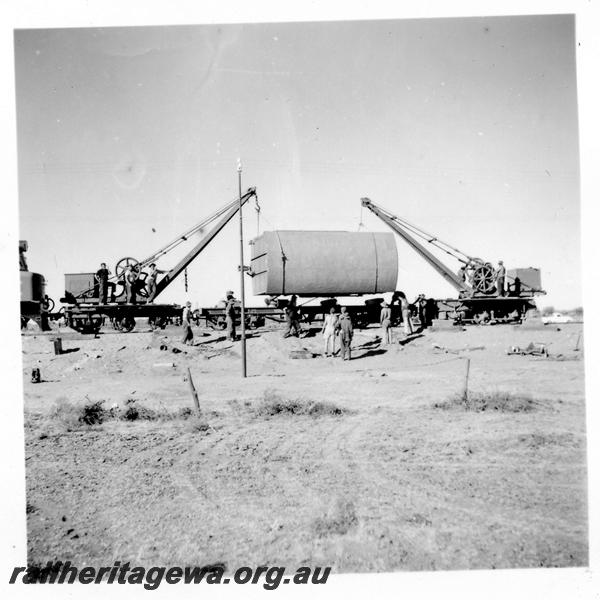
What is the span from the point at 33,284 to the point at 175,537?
17.3ft

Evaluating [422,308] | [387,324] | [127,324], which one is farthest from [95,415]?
[422,308]

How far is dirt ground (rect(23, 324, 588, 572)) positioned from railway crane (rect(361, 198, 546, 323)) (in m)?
7.55

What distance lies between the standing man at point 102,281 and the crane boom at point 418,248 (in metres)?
10.2

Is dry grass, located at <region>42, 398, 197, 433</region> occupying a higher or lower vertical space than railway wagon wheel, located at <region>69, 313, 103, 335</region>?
lower

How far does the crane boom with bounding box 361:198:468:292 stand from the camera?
57.9 ft

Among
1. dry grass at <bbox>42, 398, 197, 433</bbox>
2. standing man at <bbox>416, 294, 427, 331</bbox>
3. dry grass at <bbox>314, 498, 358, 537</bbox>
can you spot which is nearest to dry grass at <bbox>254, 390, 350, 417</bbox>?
dry grass at <bbox>42, 398, 197, 433</bbox>

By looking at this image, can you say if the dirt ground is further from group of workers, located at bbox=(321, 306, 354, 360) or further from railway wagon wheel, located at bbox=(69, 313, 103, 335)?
railway wagon wheel, located at bbox=(69, 313, 103, 335)

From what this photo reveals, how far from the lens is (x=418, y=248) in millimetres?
18141

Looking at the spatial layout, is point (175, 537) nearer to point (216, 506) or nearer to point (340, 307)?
point (216, 506)

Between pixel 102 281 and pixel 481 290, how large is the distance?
1336cm

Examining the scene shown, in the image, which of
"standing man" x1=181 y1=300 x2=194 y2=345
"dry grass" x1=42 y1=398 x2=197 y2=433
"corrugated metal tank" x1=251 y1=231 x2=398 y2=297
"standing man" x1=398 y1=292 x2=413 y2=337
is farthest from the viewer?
"corrugated metal tank" x1=251 y1=231 x2=398 y2=297

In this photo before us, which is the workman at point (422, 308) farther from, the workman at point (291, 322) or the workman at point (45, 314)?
the workman at point (45, 314)

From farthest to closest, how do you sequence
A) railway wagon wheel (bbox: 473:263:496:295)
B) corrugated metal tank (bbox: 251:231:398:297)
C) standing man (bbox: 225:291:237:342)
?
railway wagon wheel (bbox: 473:263:496:295) < corrugated metal tank (bbox: 251:231:398:297) < standing man (bbox: 225:291:237:342)

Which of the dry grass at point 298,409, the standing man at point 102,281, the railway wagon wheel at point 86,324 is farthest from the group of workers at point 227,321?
the dry grass at point 298,409
